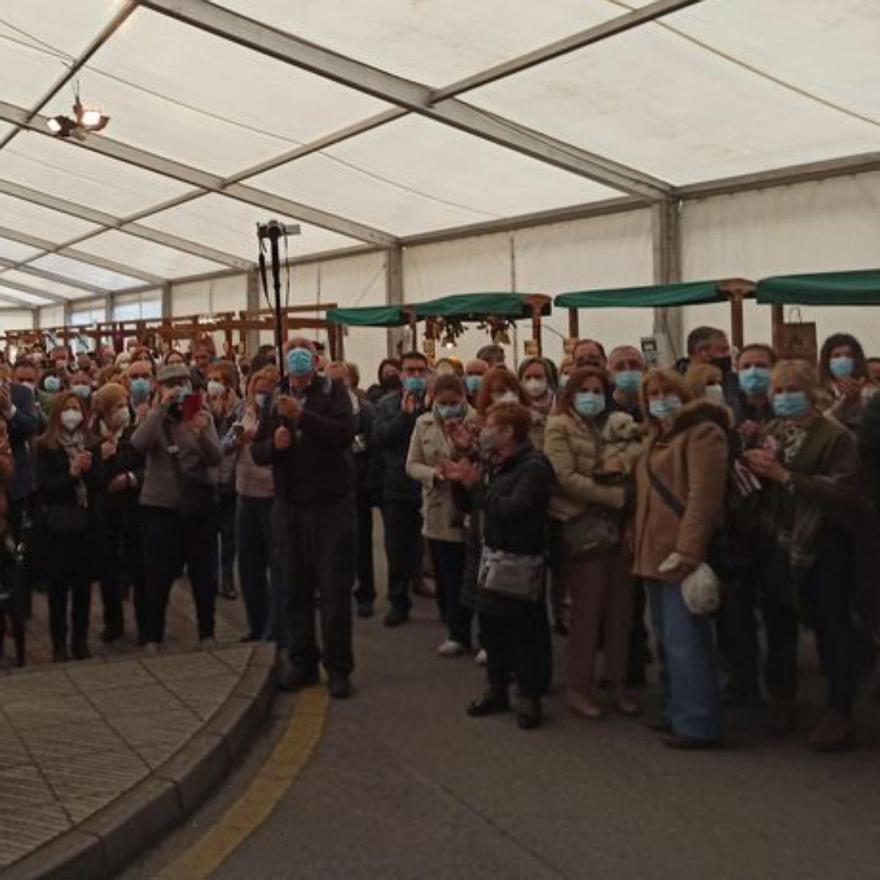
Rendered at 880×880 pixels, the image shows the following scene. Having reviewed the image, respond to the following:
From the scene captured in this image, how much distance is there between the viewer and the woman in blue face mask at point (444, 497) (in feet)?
23.8

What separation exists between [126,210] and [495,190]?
30.4ft

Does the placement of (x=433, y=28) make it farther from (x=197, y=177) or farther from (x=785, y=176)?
(x=197, y=177)

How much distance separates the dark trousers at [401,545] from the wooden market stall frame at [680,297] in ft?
14.4

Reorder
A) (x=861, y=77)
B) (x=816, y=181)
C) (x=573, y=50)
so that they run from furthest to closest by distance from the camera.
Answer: (x=816, y=181), (x=573, y=50), (x=861, y=77)

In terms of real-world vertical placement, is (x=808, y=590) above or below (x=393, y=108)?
below

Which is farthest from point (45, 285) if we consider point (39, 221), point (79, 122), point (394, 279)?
point (79, 122)

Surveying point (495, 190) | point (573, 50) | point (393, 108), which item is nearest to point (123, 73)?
point (393, 108)

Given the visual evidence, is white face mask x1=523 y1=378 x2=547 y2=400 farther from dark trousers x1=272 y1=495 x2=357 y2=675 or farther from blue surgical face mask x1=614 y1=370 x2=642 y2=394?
dark trousers x1=272 y1=495 x2=357 y2=675

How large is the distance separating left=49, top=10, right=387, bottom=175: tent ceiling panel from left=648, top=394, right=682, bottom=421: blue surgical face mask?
8.94m

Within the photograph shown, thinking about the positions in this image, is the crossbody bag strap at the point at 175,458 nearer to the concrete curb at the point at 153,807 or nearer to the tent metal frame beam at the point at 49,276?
the concrete curb at the point at 153,807

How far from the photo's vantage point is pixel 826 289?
9.80 meters

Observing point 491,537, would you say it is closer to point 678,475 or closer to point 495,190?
point 678,475

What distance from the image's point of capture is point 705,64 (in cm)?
1070

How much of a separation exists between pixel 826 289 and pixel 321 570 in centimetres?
582
